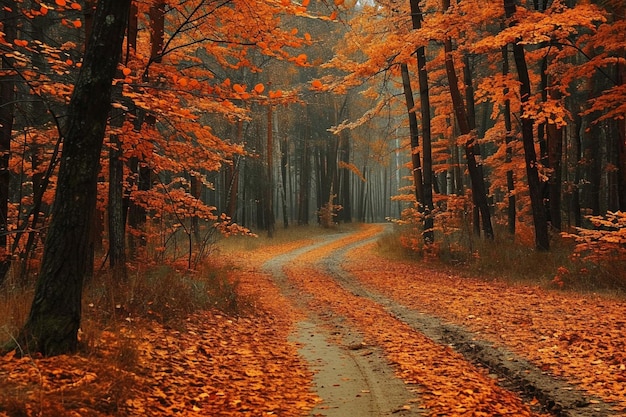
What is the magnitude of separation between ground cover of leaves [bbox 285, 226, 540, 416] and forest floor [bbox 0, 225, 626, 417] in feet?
0.07

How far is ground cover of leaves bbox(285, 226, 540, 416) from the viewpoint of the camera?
188 inches

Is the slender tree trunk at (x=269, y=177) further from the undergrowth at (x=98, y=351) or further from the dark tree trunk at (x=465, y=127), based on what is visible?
the undergrowth at (x=98, y=351)

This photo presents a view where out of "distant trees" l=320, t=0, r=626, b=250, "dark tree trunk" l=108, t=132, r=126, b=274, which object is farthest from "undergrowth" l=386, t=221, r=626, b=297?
"dark tree trunk" l=108, t=132, r=126, b=274

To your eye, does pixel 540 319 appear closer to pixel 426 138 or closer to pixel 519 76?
pixel 519 76

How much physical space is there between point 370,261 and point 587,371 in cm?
1154

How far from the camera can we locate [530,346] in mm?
6656

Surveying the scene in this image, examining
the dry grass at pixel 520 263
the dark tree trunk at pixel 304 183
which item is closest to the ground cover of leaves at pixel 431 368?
the dry grass at pixel 520 263

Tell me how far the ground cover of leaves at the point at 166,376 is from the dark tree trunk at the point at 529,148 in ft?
29.7

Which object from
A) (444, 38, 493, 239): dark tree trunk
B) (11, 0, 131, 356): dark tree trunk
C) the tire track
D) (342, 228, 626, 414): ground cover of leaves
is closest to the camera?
(11, 0, 131, 356): dark tree trunk

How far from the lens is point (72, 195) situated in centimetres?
447

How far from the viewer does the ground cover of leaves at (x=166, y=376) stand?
Result: 3.81 meters

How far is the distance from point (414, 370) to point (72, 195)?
171 inches

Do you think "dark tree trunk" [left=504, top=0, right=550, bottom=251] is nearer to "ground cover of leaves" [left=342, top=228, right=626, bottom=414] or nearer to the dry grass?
the dry grass

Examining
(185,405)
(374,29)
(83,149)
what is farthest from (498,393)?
(374,29)
